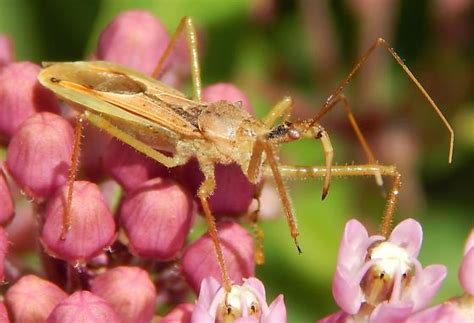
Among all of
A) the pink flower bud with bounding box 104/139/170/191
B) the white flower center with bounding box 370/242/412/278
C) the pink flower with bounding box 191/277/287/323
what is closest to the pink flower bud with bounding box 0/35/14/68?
the pink flower bud with bounding box 104/139/170/191

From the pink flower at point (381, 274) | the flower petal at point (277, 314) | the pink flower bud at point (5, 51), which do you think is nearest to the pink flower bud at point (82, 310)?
the flower petal at point (277, 314)

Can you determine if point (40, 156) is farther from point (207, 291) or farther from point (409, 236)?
point (409, 236)

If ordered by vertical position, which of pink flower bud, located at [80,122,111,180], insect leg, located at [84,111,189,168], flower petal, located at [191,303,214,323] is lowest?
flower petal, located at [191,303,214,323]

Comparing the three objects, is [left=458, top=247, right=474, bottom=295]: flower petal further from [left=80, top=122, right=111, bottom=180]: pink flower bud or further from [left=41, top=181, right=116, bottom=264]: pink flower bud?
[left=80, top=122, right=111, bottom=180]: pink flower bud

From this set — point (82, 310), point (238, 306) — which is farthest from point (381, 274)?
point (82, 310)

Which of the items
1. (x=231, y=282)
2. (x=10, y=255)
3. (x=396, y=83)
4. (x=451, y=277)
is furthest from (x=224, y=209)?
(x=396, y=83)

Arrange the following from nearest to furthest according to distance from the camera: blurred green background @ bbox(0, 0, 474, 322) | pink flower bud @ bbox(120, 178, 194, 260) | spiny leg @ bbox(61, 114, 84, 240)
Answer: spiny leg @ bbox(61, 114, 84, 240)
pink flower bud @ bbox(120, 178, 194, 260)
blurred green background @ bbox(0, 0, 474, 322)
